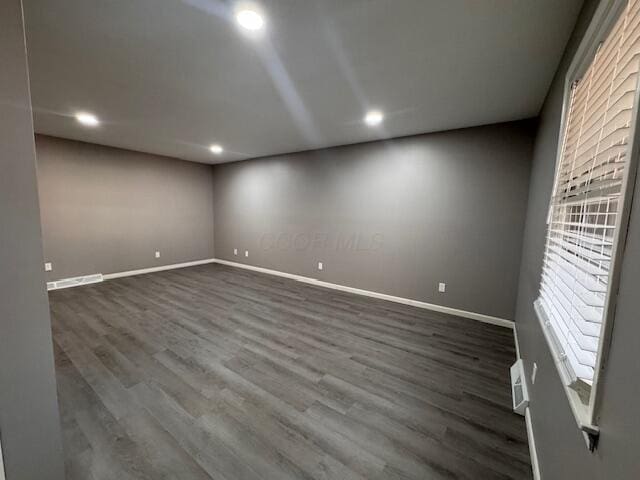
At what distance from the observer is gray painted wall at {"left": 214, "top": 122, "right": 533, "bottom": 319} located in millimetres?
3145

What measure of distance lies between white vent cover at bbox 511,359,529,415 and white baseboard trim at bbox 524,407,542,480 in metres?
0.04

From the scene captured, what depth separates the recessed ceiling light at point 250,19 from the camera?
1.45 meters

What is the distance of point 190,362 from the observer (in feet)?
7.57

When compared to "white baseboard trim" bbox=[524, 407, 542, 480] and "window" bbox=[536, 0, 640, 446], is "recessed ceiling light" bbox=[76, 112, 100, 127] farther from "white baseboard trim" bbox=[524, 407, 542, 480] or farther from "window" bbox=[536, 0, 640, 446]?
"white baseboard trim" bbox=[524, 407, 542, 480]

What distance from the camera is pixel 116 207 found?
16.2 ft

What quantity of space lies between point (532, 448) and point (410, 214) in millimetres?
2755

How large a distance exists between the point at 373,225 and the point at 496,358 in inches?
89.6

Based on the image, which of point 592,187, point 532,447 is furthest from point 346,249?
point 592,187

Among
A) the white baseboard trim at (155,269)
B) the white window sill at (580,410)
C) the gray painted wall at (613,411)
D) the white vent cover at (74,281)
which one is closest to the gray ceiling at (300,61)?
the gray painted wall at (613,411)

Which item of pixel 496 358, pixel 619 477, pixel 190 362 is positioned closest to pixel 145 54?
pixel 190 362

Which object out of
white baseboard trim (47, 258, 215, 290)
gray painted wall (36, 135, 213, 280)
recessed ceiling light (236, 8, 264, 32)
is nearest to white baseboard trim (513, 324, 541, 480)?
recessed ceiling light (236, 8, 264, 32)

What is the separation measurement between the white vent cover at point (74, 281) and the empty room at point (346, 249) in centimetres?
4

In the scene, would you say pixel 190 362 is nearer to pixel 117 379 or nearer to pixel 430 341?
pixel 117 379

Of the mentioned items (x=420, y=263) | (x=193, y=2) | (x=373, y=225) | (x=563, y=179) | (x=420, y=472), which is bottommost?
(x=420, y=472)
